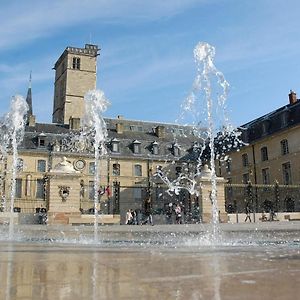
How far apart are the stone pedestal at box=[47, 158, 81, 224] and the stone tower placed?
5517 centimetres

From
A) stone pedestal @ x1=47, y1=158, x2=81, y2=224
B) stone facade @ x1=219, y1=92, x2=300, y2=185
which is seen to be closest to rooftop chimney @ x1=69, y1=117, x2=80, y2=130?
stone facade @ x1=219, y1=92, x2=300, y2=185

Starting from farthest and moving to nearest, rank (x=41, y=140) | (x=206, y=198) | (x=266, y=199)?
1. (x=41, y=140)
2. (x=266, y=199)
3. (x=206, y=198)

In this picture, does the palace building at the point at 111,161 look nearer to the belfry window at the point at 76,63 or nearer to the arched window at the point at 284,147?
the arched window at the point at 284,147

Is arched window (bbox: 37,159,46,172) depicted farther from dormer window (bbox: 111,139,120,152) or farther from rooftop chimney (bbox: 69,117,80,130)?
dormer window (bbox: 111,139,120,152)

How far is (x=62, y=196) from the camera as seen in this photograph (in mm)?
20188

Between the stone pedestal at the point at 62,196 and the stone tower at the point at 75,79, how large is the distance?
5517 centimetres

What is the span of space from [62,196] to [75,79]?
197ft

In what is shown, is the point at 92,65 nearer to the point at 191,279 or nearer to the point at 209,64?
the point at 209,64

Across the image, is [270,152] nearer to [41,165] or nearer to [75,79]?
[41,165]

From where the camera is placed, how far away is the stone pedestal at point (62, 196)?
65.6ft

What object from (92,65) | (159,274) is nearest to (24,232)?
(159,274)

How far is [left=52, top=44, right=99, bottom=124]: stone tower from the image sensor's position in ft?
247

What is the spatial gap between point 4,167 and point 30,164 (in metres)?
3.81

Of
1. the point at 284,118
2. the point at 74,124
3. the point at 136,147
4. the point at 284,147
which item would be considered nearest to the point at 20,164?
the point at 74,124
